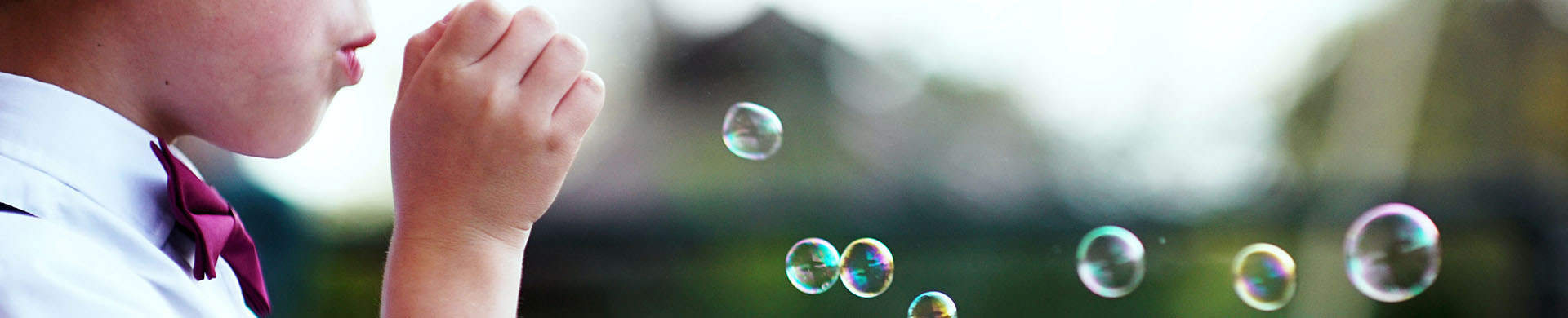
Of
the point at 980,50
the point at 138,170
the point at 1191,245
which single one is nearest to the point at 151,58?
the point at 138,170

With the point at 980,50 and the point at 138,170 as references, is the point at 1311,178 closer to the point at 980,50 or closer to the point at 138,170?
the point at 980,50

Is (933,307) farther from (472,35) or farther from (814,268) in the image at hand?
(472,35)

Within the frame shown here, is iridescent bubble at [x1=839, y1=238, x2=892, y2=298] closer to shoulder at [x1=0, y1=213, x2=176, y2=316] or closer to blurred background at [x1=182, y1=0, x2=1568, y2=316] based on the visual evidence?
shoulder at [x1=0, y1=213, x2=176, y2=316]

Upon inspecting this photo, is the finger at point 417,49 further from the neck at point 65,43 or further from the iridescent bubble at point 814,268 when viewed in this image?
the iridescent bubble at point 814,268

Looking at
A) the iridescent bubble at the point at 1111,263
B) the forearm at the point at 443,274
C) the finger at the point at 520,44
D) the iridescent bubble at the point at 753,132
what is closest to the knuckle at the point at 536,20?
the finger at the point at 520,44

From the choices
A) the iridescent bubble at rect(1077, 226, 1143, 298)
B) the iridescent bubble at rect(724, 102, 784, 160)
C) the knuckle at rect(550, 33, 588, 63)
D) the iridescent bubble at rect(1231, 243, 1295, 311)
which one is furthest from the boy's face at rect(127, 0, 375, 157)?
the iridescent bubble at rect(1231, 243, 1295, 311)

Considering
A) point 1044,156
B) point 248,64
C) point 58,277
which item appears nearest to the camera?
point 58,277

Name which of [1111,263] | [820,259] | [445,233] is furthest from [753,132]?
[445,233]
